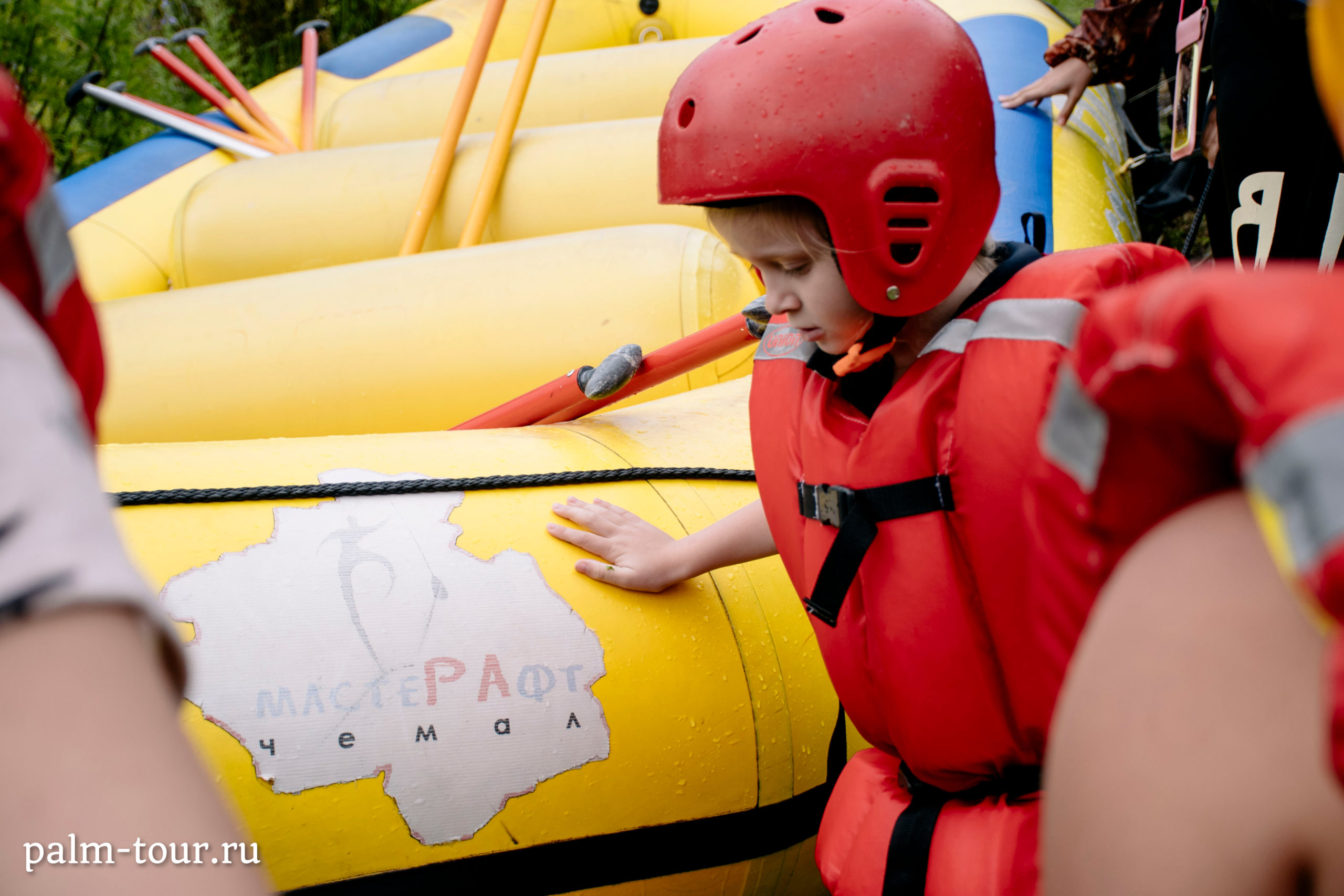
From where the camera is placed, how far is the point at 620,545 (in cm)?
121

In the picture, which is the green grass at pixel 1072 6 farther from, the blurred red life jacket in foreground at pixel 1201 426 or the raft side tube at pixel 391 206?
the blurred red life jacket in foreground at pixel 1201 426

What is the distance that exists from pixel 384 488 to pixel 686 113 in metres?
0.56

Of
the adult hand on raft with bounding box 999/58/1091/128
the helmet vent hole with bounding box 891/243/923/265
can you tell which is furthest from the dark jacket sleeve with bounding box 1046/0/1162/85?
the helmet vent hole with bounding box 891/243/923/265

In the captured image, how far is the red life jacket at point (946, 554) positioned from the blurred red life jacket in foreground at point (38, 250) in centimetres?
63

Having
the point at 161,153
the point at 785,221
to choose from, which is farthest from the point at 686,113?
the point at 161,153

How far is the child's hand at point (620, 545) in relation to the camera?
118cm

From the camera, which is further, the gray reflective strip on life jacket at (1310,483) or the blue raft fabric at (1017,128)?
the blue raft fabric at (1017,128)

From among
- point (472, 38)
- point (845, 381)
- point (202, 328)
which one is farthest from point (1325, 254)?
point (472, 38)

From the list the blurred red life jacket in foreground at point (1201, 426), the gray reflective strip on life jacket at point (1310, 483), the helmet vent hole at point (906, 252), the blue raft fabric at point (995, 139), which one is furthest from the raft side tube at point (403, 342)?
the gray reflective strip on life jacket at point (1310, 483)

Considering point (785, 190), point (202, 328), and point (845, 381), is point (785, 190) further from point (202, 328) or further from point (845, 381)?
point (202, 328)

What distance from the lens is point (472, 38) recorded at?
3.92 metres

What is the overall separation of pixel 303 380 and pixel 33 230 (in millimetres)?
1480

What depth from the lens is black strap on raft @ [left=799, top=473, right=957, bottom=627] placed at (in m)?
0.84

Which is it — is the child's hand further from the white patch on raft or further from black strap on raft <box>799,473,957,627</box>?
black strap on raft <box>799,473,957,627</box>
